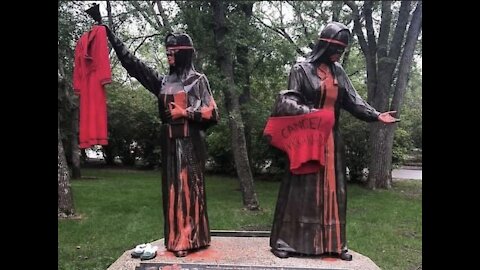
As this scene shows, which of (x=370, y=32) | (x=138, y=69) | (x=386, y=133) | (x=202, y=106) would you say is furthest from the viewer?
(x=370, y=32)

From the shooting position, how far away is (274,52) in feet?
32.7

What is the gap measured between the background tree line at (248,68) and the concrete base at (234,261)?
7.92ft

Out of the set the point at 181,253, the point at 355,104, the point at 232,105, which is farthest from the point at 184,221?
the point at 232,105

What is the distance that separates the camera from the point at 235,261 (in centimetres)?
471

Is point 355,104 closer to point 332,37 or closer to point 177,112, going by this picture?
point 332,37

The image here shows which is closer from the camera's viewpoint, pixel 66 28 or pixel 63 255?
pixel 63 255

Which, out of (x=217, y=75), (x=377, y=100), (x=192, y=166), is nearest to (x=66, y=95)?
(x=217, y=75)

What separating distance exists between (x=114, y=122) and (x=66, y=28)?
10767mm

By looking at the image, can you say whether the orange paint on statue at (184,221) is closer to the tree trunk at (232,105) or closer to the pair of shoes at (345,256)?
the pair of shoes at (345,256)

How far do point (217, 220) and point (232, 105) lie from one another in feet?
7.47

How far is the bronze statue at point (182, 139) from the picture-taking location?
489 centimetres

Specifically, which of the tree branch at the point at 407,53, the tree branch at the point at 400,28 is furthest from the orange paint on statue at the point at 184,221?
the tree branch at the point at 400,28

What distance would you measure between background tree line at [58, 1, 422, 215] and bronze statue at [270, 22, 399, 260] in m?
2.74

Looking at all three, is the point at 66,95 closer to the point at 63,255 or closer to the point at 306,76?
the point at 63,255
